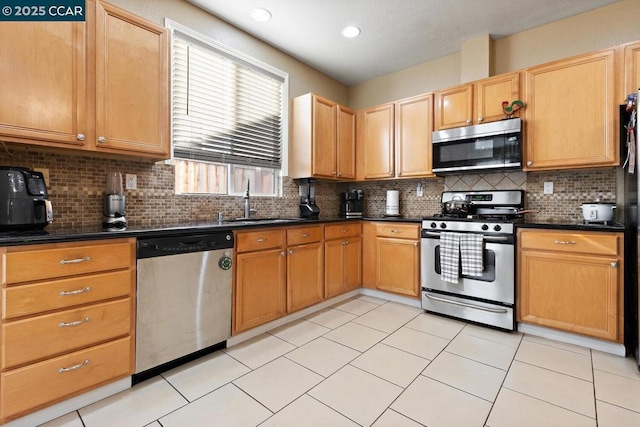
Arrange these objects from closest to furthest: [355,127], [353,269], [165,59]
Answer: [165,59] → [353,269] → [355,127]

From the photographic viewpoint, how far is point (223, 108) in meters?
2.95

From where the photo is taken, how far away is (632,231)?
2.21m

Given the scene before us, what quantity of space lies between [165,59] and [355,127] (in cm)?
244

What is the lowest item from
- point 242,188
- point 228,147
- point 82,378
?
point 82,378

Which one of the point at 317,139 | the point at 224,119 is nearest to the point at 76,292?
the point at 224,119

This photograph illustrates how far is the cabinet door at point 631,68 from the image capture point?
2295mm

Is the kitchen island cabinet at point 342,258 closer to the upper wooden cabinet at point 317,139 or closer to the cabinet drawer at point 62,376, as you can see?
the upper wooden cabinet at point 317,139

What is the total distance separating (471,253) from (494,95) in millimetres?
1577

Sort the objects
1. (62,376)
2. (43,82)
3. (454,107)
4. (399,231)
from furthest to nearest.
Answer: (399,231) < (454,107) < (43,82) < (62,376)

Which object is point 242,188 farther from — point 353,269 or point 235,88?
point 353,269

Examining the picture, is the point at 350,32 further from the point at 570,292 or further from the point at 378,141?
the point at 570,292

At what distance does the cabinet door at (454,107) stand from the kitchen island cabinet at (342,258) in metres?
1.49

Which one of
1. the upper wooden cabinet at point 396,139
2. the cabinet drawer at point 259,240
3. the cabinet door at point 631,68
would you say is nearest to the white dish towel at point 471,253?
the upper wooden cabinet at point 396,139

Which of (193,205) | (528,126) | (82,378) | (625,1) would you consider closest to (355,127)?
(528,126)
